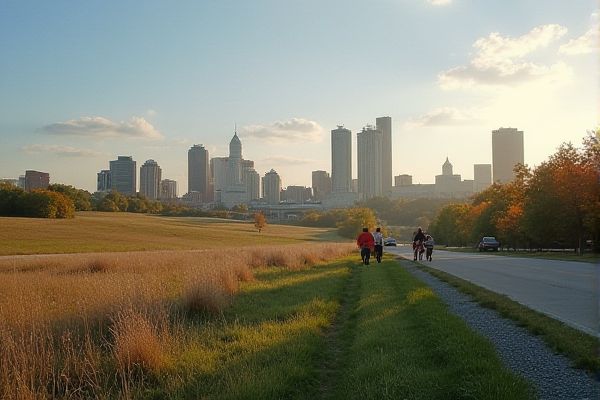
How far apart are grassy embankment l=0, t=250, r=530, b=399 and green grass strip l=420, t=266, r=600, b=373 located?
3.56 feet

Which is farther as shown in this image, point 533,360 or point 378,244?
point 378,244

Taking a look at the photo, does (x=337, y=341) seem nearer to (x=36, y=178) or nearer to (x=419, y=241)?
(x=419, y=241)

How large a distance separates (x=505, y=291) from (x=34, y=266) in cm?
2162

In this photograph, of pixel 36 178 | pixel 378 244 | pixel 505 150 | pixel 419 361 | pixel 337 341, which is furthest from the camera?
pixel 505 150

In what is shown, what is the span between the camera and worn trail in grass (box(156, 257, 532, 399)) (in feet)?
20.7

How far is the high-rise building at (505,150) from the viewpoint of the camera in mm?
192125

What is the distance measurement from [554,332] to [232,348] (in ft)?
16.6

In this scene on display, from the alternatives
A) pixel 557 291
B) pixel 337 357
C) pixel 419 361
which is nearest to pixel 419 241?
pixel 557 291

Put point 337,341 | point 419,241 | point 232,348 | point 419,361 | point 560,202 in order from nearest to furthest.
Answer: point 419,361
point 232,348
point 337,341
point 419,241
point 560,202

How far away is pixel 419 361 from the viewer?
7.37 m

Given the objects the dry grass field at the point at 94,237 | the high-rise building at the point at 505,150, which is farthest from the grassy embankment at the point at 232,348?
the high-rise building at the point at 505,150

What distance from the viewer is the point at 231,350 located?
8.54m

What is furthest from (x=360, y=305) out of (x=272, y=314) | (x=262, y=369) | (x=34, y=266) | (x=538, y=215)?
(x=538, y=215)

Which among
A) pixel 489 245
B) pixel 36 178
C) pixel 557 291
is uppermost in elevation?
pixel 36 178
